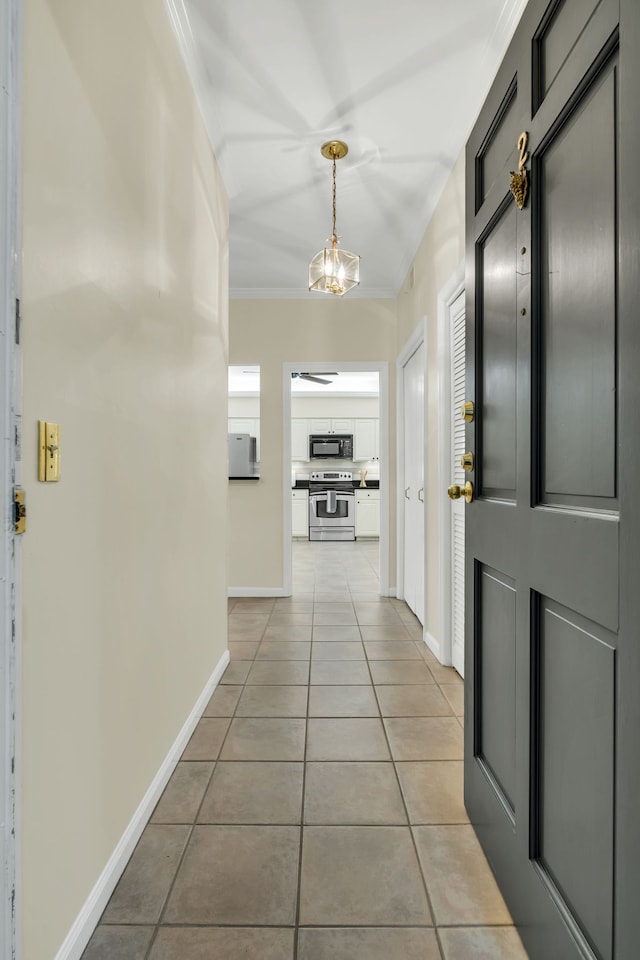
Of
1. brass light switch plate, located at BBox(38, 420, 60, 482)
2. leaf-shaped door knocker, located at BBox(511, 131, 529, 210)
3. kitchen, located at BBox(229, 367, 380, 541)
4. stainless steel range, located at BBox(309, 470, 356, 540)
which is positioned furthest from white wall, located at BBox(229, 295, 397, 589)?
stainless steel range, located at BBox(309, 470, 356, 540)

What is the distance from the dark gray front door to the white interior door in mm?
2271

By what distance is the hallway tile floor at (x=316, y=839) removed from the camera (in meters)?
1.19

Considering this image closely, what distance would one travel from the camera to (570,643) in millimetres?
985

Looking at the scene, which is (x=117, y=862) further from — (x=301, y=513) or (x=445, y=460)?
(x=301, y=513)

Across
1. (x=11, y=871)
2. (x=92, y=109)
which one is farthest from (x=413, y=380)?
(x=11, y=871)

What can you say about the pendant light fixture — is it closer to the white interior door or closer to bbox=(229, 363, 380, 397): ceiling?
the white interior door

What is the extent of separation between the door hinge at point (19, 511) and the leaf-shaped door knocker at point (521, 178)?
1168 millimetres

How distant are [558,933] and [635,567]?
2.43 ft

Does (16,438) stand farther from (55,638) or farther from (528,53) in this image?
(528,53)

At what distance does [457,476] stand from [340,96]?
6.10ft

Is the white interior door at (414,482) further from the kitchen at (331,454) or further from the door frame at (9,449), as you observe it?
the kitchen at (331,454)

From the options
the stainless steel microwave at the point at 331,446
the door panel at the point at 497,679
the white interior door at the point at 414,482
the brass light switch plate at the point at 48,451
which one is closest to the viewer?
the brass light switch plate at the point at 48,451

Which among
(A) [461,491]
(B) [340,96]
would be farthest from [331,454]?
(A) [461,491]

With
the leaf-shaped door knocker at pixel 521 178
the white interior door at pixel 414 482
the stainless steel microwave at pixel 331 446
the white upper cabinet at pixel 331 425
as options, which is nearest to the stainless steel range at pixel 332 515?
the stainless steel microwave at pixel 331 446
